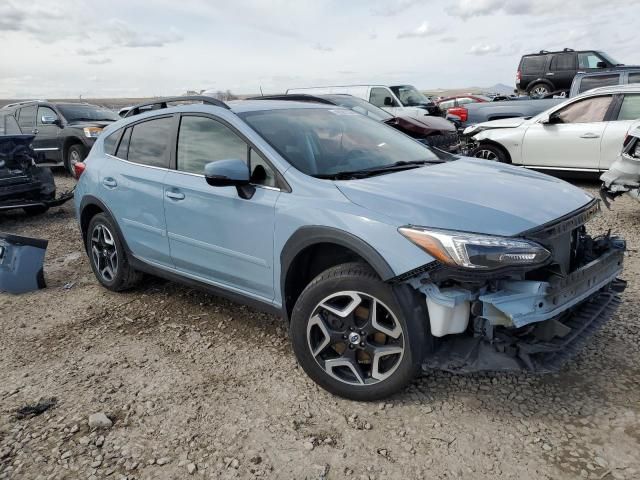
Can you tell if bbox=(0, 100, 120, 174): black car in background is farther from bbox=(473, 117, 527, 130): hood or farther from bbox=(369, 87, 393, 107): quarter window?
bbox=(473, 117, 527, 130): hood

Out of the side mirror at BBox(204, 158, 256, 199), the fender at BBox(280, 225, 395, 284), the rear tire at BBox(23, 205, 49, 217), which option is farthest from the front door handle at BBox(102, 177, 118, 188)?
the rear tire at BBox(23, 205, 49, 217)

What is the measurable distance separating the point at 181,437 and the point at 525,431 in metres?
1.71

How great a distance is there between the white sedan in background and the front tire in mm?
6338

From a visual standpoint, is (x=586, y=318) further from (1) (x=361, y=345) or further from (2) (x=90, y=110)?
(2) (x=90, y=110)

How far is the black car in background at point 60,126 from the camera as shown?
10.9m

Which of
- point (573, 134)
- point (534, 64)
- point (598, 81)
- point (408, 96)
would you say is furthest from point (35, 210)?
point (534, 64)

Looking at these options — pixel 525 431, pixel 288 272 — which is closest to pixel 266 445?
pixel 288 272

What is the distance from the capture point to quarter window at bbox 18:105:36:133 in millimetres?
11764

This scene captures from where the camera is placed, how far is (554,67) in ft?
57.6

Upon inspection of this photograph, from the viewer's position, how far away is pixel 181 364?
3.49 metres

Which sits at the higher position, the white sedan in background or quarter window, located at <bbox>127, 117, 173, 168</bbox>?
quarter window, located at <bbox>127, 117, 173, 168</bbox>

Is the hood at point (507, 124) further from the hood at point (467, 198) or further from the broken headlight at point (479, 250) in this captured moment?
the broken headlight at point (479, 250)

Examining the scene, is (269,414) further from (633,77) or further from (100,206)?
(633,77)

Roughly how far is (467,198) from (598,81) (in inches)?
394
